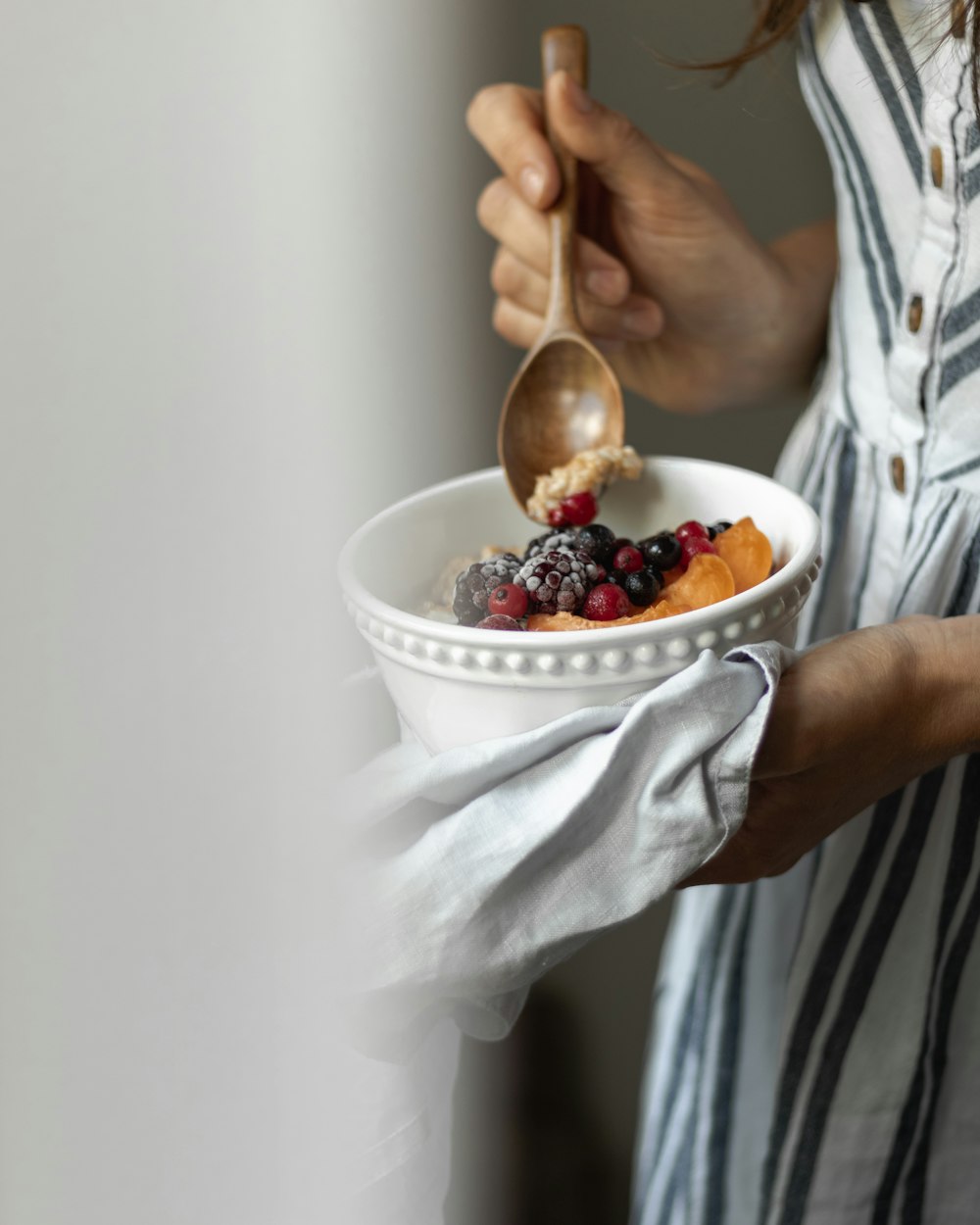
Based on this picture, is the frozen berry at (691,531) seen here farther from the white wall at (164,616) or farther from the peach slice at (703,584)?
the white wall at (164,616)

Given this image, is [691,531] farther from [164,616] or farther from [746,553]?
[164,616]

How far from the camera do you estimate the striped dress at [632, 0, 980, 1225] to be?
0.51m

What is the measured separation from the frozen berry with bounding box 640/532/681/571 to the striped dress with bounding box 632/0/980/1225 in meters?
0.18

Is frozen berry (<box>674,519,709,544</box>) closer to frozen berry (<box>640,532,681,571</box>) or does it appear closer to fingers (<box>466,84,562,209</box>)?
frozen berry (<box>640,532,681,571</box>)

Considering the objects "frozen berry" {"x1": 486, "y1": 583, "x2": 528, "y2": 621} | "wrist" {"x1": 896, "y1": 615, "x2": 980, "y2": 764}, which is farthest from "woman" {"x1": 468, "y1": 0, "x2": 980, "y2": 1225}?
"frozen berry" {"x1": 486, "y1": 583, "x2": 528, "y2": 621}

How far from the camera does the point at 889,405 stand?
57cm

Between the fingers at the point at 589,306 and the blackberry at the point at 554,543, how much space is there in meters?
0.25

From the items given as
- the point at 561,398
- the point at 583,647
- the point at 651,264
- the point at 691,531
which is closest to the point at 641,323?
the point at 651,264

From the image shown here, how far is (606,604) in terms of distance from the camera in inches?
15.4

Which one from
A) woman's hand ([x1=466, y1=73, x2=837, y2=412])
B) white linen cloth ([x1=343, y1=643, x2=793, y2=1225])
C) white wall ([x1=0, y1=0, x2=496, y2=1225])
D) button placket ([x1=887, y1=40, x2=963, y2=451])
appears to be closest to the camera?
white wall ([x1=0, y1=0, x2=496, y2=1225])

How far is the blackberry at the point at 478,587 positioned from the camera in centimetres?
→ 40

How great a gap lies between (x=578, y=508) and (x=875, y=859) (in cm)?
26


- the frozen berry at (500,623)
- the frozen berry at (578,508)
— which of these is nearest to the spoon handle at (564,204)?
the frozen berry at (578,508)

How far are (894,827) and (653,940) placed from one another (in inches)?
22.3
